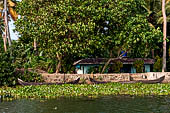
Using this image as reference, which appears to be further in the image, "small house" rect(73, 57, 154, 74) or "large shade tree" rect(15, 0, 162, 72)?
"small house" rect(73, 57, 154, 74)

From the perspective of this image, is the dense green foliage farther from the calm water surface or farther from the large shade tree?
the calm water surface

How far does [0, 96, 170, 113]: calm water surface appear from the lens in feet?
57.7

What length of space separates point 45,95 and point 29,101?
2.40m

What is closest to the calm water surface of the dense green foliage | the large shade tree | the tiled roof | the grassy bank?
the grassy bank

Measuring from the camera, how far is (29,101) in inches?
841

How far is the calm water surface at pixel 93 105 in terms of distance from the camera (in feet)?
57.7

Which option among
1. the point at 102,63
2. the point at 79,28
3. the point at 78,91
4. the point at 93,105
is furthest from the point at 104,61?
the point at 93,105

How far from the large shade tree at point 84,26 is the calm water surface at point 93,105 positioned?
1185 cm

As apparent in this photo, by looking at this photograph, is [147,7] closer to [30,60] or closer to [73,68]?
[73,68]

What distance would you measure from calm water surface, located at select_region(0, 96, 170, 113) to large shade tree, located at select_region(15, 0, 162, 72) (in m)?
11.9

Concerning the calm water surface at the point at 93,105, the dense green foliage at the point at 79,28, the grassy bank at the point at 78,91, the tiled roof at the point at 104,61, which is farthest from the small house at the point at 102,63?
the calm water surface at the point at 93,105

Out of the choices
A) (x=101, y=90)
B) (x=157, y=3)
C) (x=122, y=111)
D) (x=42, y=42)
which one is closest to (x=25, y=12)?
(x=42, y=42)

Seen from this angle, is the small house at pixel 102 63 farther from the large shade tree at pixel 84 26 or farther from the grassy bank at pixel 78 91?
the grassy bank at pixel 78 91

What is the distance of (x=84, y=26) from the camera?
106 ft
